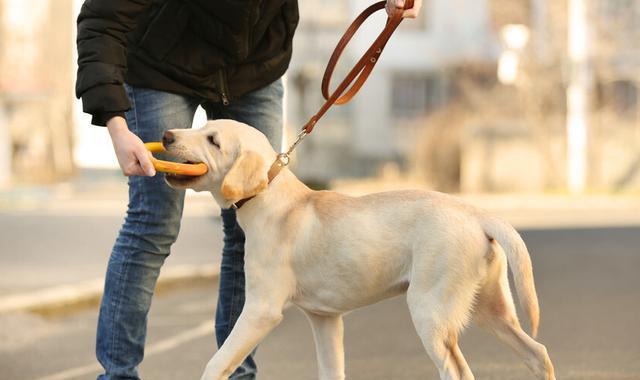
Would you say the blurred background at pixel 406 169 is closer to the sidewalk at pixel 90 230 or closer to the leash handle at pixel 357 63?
the sidewalk at pixel 90 230

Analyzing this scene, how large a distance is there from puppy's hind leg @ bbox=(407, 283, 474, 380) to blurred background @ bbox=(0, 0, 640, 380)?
7.21 ft

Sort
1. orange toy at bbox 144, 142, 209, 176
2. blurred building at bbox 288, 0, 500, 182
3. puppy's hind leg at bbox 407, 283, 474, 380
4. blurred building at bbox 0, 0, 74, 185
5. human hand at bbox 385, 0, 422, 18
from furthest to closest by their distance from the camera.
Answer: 1. blurred building at bbox 0, 0, 74, 185
2. blurred building at bbox 288, 0, 500, 182
3. human hand at bbox 385, 0, 422, 18
4. orange toy at bbox 144, 142, 209, 176
5. puppy's hind leg at bbox 407, 283, 474, 380

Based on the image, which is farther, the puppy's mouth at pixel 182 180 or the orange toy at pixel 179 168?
the puppy's mouth at pixel 182 180

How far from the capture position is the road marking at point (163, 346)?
673cm

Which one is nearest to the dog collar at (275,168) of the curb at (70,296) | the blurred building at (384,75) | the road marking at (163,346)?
the road marking at (163,346)

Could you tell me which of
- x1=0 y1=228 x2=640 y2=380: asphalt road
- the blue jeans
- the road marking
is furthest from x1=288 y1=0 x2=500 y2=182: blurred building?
the blue jeans

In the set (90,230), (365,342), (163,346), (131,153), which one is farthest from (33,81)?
(131,153)

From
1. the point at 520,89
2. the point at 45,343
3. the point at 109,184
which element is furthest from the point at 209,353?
the point at 109,184

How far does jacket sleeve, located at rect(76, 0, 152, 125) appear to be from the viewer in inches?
176

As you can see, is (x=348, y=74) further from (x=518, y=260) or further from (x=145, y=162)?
(x=518, y=260)

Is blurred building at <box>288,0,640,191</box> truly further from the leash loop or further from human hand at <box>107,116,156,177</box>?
human hand at <box>107,116,156,177</box>

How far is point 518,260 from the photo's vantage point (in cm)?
427

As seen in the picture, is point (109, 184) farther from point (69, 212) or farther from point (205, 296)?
point (205, 296)

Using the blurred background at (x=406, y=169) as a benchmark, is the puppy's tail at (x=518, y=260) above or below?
above
